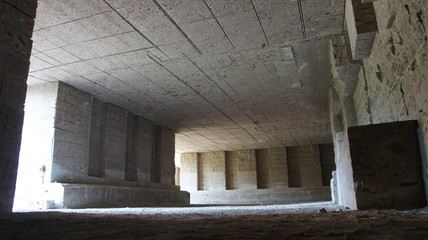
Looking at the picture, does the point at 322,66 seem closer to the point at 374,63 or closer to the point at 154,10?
the point at 374,63

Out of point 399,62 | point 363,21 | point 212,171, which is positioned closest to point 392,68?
point 399,62

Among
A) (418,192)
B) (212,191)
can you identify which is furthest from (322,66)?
(212,191)

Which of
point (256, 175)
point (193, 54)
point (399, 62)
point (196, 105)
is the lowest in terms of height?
point (256, 175)

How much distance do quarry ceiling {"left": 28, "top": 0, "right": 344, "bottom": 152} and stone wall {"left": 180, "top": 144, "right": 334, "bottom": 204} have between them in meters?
6.91

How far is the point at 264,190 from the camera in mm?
19125

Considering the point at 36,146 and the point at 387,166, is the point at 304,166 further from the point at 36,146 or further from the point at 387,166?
the point at 387,166

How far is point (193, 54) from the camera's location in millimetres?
7414

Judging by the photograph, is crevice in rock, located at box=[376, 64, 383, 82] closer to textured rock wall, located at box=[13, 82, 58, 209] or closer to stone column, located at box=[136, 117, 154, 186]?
textured rock wall, located at box=[13, 82, 58, 209]

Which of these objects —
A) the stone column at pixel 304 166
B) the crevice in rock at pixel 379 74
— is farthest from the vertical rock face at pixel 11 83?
the stone column at pixel 304 166

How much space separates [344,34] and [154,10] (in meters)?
3.67

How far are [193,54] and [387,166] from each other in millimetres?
4809

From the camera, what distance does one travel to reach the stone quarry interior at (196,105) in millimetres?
3160

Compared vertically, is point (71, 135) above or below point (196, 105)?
below

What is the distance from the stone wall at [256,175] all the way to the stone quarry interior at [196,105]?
413 centimetres
